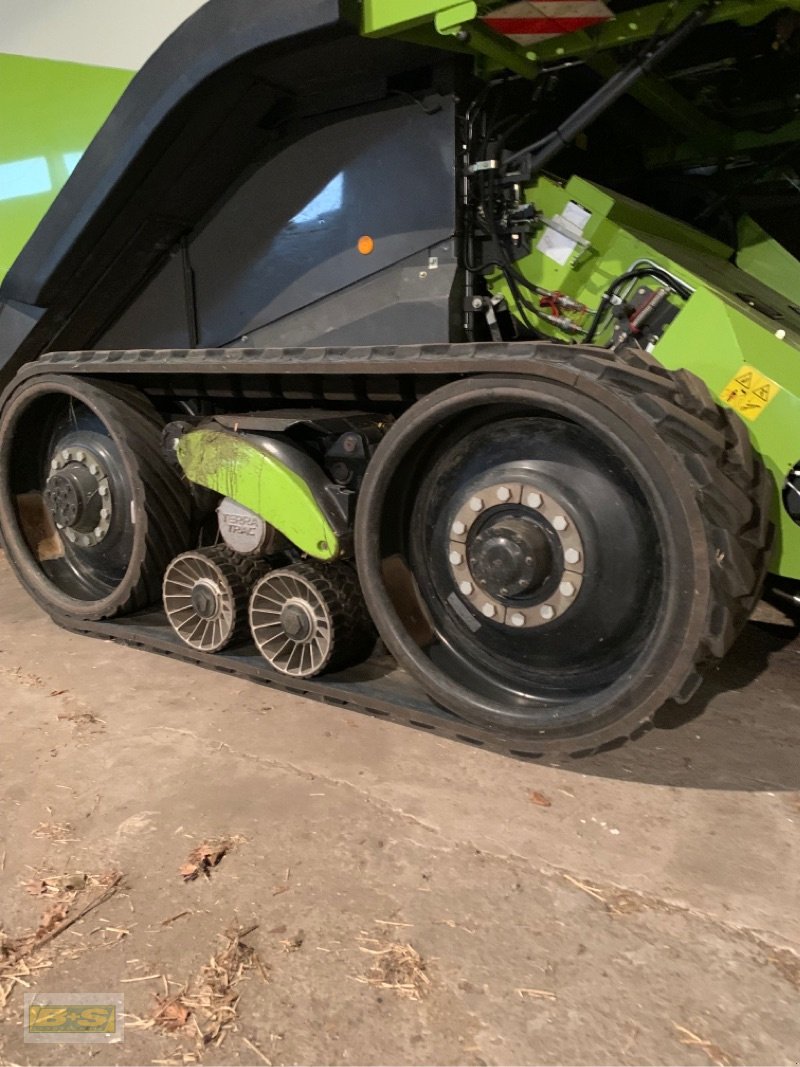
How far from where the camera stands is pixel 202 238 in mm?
2711

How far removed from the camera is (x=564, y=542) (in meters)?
1.90

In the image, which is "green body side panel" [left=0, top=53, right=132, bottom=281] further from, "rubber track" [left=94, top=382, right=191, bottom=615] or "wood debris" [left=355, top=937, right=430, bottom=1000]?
"wood debris" [left=355, top=937, right=430, bottom=1000]

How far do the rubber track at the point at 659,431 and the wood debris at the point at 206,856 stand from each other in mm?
597

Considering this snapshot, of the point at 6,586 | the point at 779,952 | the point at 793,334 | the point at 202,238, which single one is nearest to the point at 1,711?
the point at 6,586

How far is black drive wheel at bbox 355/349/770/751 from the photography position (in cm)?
168

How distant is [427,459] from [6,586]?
7.78 ft

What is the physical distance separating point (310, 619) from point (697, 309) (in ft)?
4.38

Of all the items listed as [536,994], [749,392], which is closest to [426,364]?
[749,392]

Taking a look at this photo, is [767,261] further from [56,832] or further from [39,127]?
[56,832]

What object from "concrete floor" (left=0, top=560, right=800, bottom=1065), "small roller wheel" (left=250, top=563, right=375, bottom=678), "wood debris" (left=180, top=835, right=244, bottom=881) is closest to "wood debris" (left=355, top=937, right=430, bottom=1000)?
"concrete floor" (left=0, top=560, right=800, bottom=1065)

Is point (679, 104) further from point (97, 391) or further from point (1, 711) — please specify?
point (1, 711)

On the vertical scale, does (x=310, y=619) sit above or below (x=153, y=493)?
below

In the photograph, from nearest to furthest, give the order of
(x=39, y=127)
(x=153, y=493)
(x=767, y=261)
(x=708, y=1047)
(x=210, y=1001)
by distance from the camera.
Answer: (x=708, y=1047) → (x=210, y=1001) → (x=153, y=493) → (x=39, y=127) → (x=767, y=261)

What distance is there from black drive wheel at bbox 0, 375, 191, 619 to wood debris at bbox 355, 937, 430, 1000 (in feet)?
5.38
